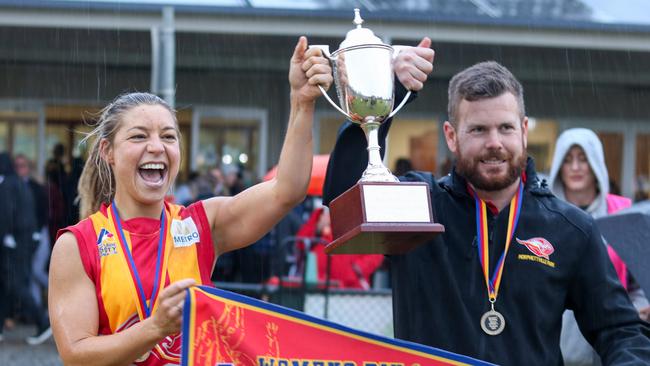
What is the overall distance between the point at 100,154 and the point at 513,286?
1.54m

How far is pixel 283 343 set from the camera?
320 centimetres

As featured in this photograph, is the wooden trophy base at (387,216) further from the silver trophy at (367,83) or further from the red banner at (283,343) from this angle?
the red banner at (283,343)

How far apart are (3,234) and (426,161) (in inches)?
318

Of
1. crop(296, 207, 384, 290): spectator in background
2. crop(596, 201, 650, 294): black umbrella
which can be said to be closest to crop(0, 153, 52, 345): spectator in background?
crop(296, 207, 384, 290): spectator in background

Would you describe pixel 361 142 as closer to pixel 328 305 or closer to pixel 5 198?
pixel 328 305

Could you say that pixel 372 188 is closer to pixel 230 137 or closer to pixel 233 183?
pixel 233 183

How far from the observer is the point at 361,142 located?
11.9ft

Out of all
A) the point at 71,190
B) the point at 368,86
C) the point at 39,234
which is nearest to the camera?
the point at 368,86

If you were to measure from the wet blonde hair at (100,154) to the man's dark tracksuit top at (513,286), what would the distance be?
0.73 m

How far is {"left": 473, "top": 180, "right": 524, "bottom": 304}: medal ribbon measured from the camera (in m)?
3.44

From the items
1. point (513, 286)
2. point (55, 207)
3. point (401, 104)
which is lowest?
point (513, 286)

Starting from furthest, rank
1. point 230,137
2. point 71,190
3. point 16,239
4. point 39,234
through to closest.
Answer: point 230,137 < point 71,190 < point 39,234 < point 16,239

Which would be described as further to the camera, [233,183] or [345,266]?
[233,183]

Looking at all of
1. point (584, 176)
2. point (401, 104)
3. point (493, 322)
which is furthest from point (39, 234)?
point (493, 322)
